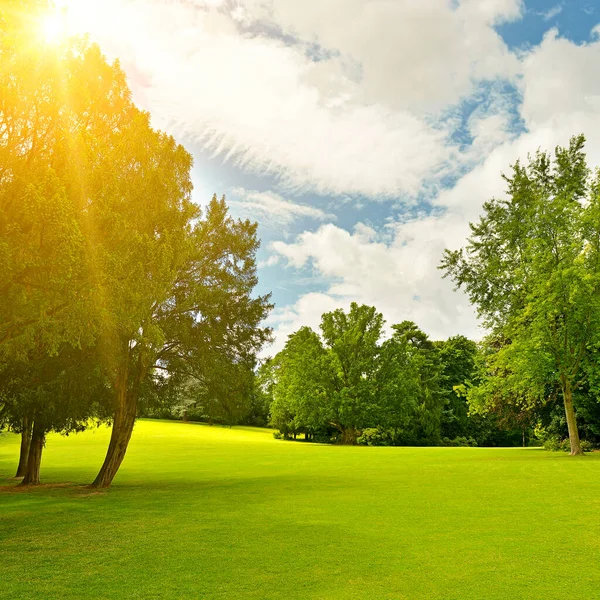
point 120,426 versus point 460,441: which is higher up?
point 120,426

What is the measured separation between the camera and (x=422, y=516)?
39.6 feet

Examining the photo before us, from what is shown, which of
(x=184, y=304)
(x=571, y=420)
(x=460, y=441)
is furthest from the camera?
(x=460, y=441)

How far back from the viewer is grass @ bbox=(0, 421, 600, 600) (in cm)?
713

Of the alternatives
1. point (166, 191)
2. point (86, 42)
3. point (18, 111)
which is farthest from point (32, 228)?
point (166, 191)

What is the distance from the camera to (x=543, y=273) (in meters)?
31.3

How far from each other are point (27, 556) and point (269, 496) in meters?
8.44

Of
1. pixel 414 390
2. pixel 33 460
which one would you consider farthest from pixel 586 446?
pixel 33 460

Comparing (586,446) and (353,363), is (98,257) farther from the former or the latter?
(353,363)

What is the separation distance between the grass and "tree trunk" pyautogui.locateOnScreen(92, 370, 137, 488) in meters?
0.70

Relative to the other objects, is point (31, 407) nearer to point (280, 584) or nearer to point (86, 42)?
point (86, 42)

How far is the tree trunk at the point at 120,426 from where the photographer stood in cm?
2002

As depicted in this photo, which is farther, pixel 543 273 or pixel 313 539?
pixel 543 273

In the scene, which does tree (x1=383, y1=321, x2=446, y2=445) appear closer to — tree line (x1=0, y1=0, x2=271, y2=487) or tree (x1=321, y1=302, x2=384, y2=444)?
tree (x1=321, y1=302, x2=384, y2=444)

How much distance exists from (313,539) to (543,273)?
26831mm
